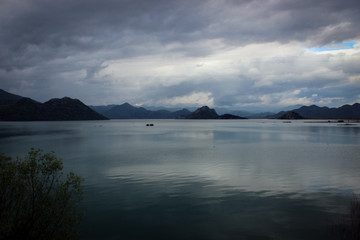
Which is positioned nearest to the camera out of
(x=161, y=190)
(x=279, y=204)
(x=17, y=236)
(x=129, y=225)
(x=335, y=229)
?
(x=17, y=236)

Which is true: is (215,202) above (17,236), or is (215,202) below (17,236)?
below

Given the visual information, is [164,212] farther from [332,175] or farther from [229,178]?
[332,175]

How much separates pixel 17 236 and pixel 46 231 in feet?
5.48

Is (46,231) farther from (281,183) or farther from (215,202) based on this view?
(281,183)

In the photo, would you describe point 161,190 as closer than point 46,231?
No

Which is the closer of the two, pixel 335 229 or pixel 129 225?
pixel 335 229

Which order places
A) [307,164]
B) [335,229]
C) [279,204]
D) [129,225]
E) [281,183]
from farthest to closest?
[307,164] → [281,183] → [279,204] → [129,225] → [335,229]

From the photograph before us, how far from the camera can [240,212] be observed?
73.0 ft

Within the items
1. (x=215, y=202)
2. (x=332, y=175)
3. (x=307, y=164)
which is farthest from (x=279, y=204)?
(x=307, y=164)

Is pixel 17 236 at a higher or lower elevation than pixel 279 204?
higher

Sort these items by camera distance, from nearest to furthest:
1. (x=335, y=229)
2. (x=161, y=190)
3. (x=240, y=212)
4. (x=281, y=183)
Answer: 1. (x=335, y=229)
2. (x=240, y=212)
3. (x=161, y=190)
4. (x=281, y=183)

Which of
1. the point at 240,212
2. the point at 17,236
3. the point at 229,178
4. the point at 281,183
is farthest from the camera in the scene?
the point at 229,178

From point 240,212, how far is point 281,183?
1349 centimetres

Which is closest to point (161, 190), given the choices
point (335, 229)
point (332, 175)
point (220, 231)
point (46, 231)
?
point (220, 231)
